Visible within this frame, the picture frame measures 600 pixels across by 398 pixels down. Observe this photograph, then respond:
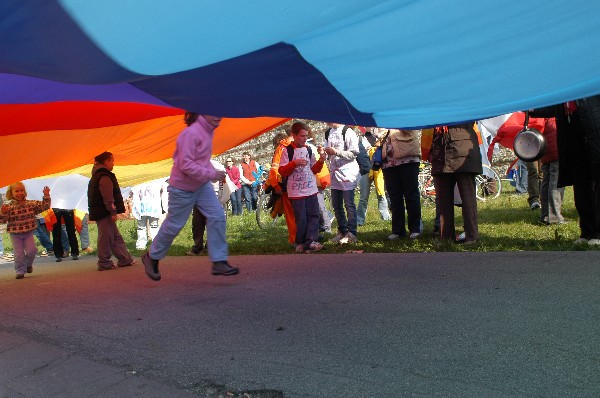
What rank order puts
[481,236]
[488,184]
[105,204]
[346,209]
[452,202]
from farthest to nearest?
[488,184] < [105,204] < [346,209] < [481,236] < [452,202]

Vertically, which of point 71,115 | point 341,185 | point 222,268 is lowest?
point 222,268

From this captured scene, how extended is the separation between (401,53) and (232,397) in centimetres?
273

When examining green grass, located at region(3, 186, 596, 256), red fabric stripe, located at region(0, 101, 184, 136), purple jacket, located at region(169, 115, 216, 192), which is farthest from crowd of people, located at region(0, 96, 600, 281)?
red fabric stripe, located at region(0, 101, 184, 136)

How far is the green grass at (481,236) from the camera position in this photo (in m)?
7.95

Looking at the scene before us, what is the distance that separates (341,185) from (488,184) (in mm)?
7614

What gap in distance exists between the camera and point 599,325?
425 centimetres

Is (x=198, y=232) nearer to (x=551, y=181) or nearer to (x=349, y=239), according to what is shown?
(x=349, y=239)

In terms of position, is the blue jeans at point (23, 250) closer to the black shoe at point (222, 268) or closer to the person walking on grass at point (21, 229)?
the person walking on grass at point (21, 229)

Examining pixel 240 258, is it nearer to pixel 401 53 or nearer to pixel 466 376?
pixel 401 53

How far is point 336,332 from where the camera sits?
15.5 ft

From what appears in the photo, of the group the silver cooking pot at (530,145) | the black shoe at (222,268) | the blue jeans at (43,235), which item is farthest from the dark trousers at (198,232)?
the blue jeans at (43,235)

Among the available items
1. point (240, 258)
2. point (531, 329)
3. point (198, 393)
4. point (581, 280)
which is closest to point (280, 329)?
point (198, 393)

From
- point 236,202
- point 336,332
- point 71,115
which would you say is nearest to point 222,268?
point 336,332

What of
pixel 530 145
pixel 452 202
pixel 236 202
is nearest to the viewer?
pixel 530 145
